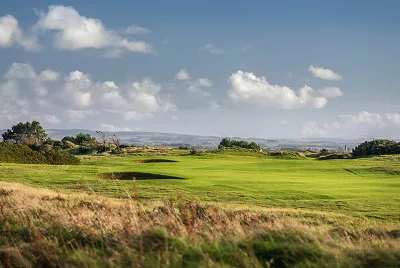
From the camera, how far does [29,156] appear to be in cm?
4862

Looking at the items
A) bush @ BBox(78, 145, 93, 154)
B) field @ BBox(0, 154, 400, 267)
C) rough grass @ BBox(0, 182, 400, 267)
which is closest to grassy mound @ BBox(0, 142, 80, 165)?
field @ BBox(0, 154, 400, 267)

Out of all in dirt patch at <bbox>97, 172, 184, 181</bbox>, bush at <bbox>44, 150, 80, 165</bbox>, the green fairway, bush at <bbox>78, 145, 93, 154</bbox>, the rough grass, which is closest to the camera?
the rough grass

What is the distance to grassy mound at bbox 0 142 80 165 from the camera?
47656 mm

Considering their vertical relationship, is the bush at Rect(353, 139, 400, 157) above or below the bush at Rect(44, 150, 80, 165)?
above

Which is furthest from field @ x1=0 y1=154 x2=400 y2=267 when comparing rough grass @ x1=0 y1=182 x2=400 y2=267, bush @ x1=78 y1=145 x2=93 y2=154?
bush @ x1=78 y1=145 x2=93 y2=154

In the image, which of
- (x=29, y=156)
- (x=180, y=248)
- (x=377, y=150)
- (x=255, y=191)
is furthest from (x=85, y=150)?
(x=180, y=248)

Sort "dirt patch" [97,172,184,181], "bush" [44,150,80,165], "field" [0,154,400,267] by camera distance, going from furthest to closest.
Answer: "bush" [44,150,80,165] → "dirt patch" [97,172,184,181] → "field" [0,154,400,267]

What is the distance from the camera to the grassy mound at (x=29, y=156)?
1876 inches

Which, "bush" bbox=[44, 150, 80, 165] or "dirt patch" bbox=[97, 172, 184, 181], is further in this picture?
"bush" bbox=[44, 150, 80, 165]

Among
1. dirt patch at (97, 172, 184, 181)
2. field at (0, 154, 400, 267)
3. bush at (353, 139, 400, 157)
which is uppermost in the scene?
bush at (353, 139, 400, 157)

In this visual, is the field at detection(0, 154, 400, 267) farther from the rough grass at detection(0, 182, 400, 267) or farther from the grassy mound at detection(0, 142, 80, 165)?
the grassy mound at detection(0, 142, 80, 165)

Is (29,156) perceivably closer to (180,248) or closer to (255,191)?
(255,191)

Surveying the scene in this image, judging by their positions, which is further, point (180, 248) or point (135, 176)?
point (135, 176)

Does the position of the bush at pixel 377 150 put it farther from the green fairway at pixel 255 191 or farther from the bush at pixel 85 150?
Result: the bush at pixel 85 150
